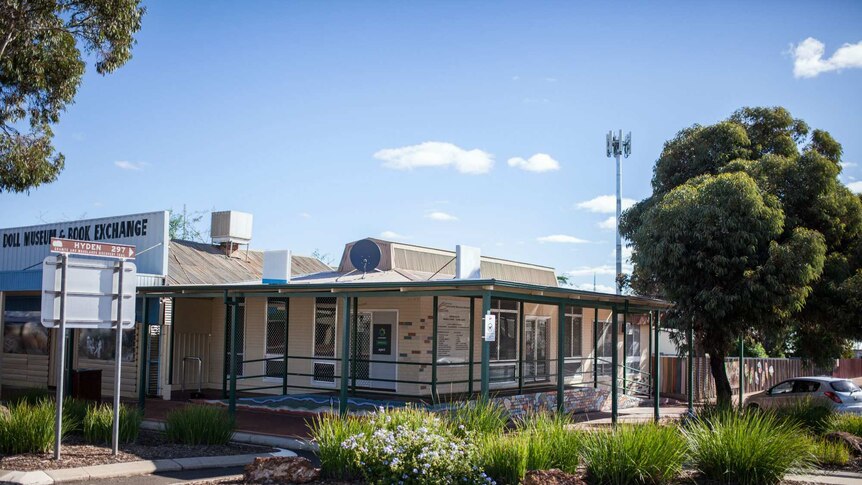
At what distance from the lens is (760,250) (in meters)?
17.5

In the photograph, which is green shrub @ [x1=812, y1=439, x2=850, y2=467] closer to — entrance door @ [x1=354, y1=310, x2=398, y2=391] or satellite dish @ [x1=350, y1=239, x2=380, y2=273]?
entrance door @ [x1=354, y1=310, x2=398, y2=391]

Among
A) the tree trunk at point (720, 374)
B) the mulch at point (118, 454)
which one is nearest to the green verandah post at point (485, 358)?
the mulch at point (118, 454)

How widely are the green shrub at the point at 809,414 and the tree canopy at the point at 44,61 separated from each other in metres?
15.2

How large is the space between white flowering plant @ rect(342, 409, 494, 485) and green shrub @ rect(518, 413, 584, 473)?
0.68 m

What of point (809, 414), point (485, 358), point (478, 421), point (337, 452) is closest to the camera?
point (337, 452)

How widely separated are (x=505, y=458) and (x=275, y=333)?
13024mm

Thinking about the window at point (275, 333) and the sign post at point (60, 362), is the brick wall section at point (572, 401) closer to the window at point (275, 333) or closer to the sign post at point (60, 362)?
the window at point (275, 333)

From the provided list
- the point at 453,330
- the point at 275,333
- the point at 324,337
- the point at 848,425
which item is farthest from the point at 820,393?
the point at 275,333

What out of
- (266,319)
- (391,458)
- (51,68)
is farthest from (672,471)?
(51,68)

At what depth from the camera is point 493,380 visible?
810 inches

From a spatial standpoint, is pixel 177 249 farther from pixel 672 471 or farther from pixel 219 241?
pixel 672 471

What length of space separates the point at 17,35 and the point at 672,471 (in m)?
15.1

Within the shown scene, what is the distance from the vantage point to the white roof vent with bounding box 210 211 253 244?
24.6 m

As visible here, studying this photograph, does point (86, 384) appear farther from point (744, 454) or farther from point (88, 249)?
point (744, 454)
